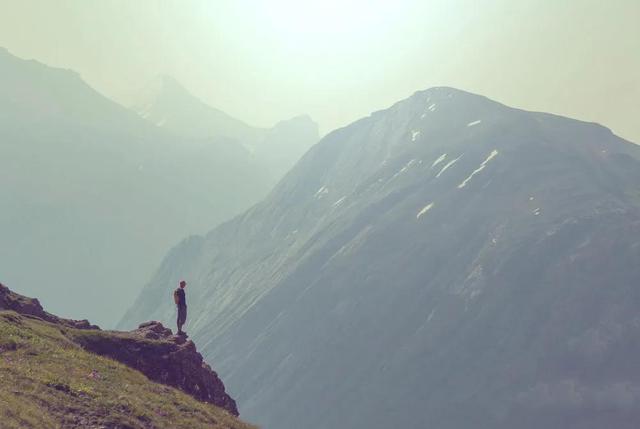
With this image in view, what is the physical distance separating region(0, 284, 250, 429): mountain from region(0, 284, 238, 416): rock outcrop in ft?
0.21

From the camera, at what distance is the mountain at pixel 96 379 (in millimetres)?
23234

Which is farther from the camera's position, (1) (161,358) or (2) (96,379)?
(1) (161,358)

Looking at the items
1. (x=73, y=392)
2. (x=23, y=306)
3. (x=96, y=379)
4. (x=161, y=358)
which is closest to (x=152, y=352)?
(x=161, y=358)

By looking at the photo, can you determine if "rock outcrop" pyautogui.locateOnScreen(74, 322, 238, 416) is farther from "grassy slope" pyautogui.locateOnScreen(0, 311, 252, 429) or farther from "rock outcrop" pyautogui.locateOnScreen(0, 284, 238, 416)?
"grassy slope" pyautogui.locateOnScreen(0, 311, 252, 429)

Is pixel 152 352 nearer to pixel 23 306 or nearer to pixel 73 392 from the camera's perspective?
pixel 23 306

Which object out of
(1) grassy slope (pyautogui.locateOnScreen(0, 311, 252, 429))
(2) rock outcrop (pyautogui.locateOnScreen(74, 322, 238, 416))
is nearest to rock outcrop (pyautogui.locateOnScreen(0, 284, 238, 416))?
(2) rock outcrop (pyautogui.locateOnScreen(74, 322, 238, 416))

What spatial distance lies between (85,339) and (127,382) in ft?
25.4

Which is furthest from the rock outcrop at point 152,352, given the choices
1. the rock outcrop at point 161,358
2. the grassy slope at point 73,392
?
the grassy slope at point 73,392

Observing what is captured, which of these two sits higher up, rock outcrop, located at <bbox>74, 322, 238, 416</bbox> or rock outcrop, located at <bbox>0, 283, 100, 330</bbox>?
rock outcrop, located at <bbox>0, 283, 100, 330</bbox>

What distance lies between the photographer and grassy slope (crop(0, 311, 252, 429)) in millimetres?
22594

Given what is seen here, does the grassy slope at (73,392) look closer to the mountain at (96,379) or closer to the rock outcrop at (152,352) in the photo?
the mountain at (96,379)

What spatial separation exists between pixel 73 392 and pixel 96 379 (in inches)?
116

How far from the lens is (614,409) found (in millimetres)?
199750

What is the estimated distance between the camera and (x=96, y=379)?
2794cm
